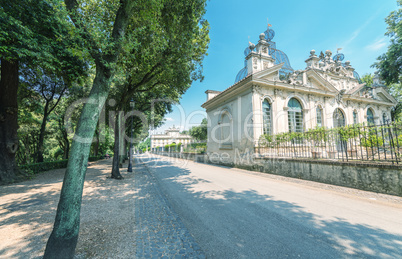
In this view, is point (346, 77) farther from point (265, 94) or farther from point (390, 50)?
point (265, 94)

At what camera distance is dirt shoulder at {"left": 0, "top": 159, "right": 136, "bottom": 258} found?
9.22ft

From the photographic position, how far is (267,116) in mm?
13992

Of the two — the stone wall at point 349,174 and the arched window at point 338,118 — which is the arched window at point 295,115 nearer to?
the arched window at point 338,118

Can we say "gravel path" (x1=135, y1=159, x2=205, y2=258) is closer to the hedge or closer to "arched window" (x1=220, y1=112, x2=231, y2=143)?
the hedge

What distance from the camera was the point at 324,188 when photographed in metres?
6.88

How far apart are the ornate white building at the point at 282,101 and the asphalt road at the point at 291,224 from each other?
301 inches

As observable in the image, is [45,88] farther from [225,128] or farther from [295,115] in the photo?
[295,115]

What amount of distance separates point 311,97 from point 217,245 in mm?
16990

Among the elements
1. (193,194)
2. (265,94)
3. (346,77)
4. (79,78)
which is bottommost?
(193,194)

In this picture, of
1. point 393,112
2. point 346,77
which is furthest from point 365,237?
point 393,112

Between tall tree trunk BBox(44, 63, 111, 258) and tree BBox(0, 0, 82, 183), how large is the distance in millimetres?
→ 2410

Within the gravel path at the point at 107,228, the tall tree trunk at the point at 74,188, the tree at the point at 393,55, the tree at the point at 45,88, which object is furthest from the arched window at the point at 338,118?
the tree at the point at 45,88

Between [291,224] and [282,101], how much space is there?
12674 mm

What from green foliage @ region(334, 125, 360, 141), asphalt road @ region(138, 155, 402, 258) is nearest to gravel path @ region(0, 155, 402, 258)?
asphalt road @ region(138, 155, 402, 258)
